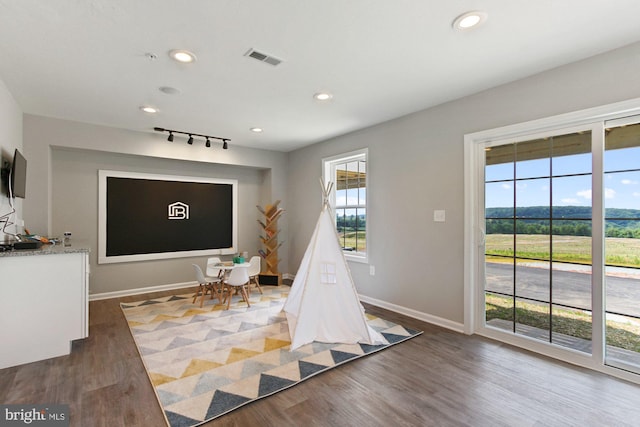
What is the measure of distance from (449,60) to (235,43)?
1723mm

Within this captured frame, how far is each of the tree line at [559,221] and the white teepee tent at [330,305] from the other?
63.3 inches

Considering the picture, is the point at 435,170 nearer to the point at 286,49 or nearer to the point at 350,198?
the point at 350,198

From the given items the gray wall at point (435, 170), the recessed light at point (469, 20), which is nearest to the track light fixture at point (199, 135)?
the gray wall at point (435, 170)

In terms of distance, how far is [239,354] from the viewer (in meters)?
2.83

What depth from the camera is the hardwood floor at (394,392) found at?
195 centimetres

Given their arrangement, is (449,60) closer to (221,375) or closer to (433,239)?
(433,239)

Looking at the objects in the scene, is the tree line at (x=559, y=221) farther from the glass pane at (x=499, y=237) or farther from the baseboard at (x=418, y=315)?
the baseboard at (x=418, y=315)

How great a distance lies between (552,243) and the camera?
9.29ft

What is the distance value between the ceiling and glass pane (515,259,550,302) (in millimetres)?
1773

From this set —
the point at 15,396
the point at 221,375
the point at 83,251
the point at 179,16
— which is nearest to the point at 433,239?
the point at 221,375

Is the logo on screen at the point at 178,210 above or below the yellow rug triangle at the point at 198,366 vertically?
above

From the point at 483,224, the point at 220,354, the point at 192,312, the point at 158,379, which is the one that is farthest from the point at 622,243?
the point at 192,312

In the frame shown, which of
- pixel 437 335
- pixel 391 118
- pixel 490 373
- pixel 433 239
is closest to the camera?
pixel 490 373

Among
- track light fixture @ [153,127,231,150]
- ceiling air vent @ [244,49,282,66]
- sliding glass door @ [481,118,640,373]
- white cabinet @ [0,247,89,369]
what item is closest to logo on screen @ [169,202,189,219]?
track light fixture @ [153,127,231,150]
